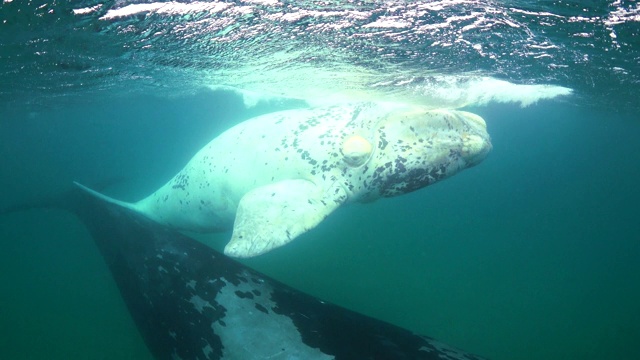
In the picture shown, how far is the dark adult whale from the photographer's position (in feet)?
13.1

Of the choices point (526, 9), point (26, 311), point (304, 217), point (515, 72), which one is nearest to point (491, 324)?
point (515, 72)

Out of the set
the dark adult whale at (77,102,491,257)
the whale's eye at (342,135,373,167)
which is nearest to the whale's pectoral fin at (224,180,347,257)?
the dark adult whale at (77,102,491,257)

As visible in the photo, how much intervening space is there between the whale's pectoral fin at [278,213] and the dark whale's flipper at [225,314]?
541 mm

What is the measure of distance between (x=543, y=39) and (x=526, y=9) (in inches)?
89.8

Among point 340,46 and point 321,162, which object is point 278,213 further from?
point 340,46

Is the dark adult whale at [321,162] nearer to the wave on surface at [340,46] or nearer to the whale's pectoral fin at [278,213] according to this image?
the whale's pectoral fin at [278,213]

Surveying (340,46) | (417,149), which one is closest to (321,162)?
(417,149)

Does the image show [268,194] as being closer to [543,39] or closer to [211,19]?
[211,19]

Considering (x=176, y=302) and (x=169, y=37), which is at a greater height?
(x=169, y=37)

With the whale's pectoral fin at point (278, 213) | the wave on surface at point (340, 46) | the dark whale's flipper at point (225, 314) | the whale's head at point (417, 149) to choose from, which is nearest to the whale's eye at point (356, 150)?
the whale's head at point (417, 149)

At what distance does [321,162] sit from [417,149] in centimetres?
127

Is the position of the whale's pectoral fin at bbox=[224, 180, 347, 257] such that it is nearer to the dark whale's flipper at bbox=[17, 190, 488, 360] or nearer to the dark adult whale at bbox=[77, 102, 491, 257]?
the dark adult whale at bbox=[77, 102, 491, 257]

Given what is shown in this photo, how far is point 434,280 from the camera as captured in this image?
25.6 meters

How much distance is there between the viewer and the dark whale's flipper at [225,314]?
3078 mm
